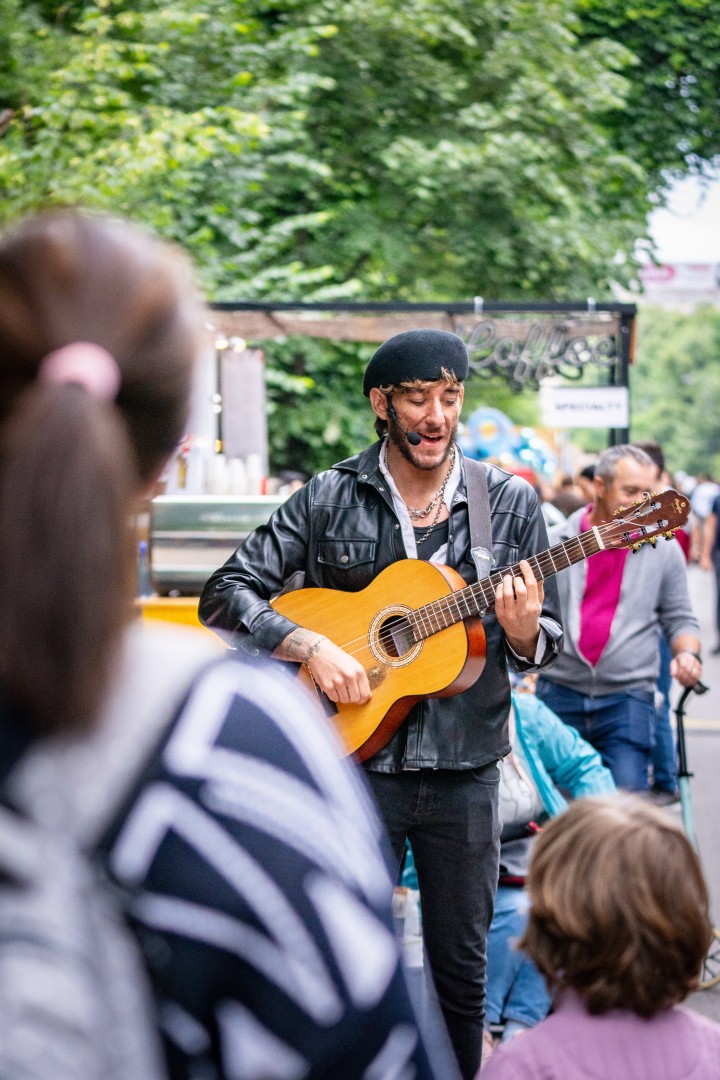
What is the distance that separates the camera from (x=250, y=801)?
3.20ft

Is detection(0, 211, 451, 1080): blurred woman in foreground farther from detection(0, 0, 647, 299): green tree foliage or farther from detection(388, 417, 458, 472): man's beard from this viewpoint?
detection(0, 0, 647, 299): green tree foliage

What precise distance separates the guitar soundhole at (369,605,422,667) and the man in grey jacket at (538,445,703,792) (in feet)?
6.86

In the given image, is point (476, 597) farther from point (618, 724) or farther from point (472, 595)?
point (618, 724)

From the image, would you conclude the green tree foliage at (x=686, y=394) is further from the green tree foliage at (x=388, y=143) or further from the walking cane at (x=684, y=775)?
the walking cane at (x=684, y=775)

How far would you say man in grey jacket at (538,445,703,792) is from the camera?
17.2ft

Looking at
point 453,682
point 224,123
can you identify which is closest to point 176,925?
point 453,682

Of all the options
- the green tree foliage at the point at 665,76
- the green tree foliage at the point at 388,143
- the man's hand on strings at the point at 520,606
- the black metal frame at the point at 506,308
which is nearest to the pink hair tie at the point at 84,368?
the man's hand on strings at the point at 520,606

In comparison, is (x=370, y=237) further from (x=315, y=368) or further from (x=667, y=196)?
(x=667, y=196)

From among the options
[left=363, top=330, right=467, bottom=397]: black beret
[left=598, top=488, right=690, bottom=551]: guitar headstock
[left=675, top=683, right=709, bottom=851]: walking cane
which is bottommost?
[left=675, top=683, right=709, bottom=851]: walking cane

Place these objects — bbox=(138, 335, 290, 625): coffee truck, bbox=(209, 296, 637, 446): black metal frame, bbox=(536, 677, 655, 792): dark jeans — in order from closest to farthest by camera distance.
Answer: bbox=(536, 677, 655, 792): dark jeans < bbox=(138, 335, 290, 625): coffee truck < bbox=(209, 296, 637, 446): black metal frame

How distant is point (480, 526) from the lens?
3.24 meters

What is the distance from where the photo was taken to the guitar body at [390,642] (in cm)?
316

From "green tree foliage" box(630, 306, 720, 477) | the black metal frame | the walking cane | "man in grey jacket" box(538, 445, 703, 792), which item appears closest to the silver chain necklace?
the walking cane

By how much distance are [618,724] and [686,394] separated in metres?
61.3
